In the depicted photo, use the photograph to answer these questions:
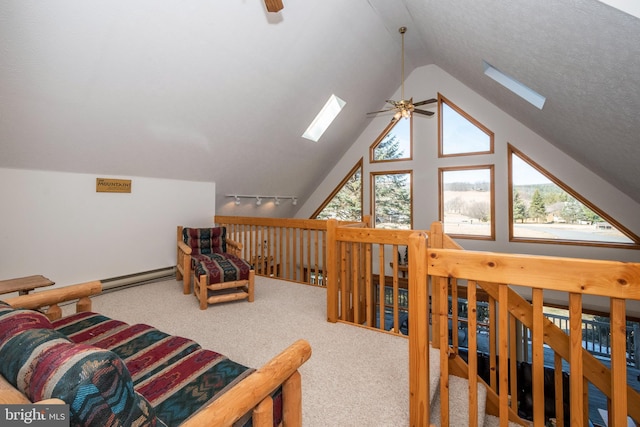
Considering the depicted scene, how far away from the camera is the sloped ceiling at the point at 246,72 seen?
2.09 metres

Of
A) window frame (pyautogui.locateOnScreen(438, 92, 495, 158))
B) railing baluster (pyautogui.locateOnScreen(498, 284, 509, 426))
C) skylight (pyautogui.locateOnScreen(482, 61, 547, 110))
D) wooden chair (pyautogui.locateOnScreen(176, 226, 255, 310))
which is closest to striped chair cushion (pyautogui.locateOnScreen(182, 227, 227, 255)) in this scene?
wooden chair (pyautogui.locateOnScreen(176, 226, 255, 310))

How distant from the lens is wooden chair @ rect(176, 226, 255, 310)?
9.77 ft

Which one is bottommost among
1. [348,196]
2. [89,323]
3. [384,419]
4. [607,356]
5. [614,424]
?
[607,356]

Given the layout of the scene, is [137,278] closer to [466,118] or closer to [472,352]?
[472,352]

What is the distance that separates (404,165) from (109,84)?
5531 millimetres

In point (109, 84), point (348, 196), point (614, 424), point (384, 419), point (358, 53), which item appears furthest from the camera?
point (348, 196)

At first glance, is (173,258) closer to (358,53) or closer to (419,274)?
(419,274)

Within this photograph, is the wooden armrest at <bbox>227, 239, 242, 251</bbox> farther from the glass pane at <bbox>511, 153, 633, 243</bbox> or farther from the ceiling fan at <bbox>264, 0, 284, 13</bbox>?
the glass pane at <bbox>511, 153, 633, 243</bbox>

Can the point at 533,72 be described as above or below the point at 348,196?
above

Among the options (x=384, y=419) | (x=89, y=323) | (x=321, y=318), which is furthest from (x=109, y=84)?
(x=384, y=419)

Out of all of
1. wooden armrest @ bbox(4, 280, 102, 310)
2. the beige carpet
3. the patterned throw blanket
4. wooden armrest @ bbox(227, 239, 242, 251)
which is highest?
wooden armrest @ bbox(227, 239, 242, 251)

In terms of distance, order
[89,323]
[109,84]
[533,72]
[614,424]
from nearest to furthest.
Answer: [614,424]
[89,323]
[109,84]
[533,72]

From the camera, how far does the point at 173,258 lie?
4164 millimetres

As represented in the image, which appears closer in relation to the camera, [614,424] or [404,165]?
[614,424]
